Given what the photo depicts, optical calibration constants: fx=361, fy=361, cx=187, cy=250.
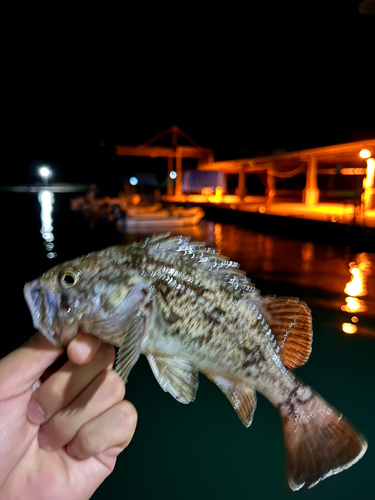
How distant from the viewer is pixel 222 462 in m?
Result: 3.74

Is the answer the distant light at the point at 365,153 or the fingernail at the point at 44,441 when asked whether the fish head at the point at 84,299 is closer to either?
the fingernail at the point at 44,441

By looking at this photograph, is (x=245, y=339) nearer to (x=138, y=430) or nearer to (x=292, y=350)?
(x=292, y=350)

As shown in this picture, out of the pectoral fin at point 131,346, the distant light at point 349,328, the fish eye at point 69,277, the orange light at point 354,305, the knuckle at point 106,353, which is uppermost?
the fish eye at point 69,277

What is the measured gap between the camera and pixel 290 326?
1858mm

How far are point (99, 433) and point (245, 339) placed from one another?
766 millimetres

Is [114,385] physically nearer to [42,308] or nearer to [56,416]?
[56,416]

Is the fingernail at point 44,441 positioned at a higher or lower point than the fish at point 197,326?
lower

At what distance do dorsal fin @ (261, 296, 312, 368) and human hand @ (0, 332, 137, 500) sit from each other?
2.64 feet

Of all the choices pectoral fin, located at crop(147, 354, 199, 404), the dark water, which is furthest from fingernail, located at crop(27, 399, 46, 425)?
the dark water

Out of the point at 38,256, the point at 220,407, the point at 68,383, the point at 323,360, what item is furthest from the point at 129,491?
the point at 38,256

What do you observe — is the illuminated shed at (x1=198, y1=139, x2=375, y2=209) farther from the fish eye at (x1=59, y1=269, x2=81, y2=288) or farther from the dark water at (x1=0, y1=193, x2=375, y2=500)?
the fish eye at (x1=59, y1=269, x2=81, y2=288)

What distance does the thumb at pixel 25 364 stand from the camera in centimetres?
146

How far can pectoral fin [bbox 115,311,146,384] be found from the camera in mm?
1464

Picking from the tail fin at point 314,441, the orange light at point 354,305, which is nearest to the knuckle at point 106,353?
the tail fin at point 314,441
